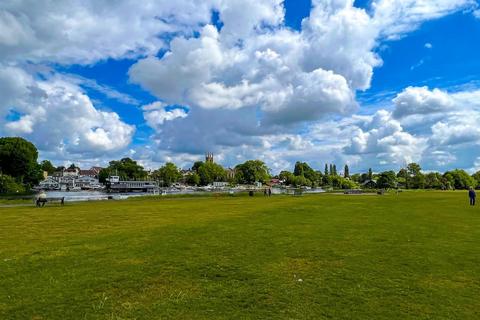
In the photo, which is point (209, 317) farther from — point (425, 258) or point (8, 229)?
point (8, 229)

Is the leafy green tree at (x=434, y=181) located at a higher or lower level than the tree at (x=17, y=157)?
lower

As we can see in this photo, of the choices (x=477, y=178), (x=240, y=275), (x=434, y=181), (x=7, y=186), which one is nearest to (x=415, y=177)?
(x=434, y=181)

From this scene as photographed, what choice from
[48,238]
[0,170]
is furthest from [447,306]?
[0,170]

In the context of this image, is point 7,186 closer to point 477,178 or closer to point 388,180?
point 388,180

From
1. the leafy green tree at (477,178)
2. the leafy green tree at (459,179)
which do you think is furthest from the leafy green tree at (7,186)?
the leafy green tree at (477,178)

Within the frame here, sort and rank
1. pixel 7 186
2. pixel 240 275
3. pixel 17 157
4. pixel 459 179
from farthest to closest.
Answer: pixel 459 179 → pixel 17 157 → pixel 7 186 → pixel 240 275

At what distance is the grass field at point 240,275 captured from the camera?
775 centimetres

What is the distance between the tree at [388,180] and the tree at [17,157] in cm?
13726

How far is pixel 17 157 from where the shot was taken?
103312mm

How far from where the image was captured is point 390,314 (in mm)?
7480

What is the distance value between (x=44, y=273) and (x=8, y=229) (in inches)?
468

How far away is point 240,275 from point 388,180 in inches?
6311

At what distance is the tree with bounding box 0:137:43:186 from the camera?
102500mm

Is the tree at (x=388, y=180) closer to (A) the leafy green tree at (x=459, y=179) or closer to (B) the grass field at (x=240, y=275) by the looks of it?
(A) the leafy green tree at (x=459, y=179)
